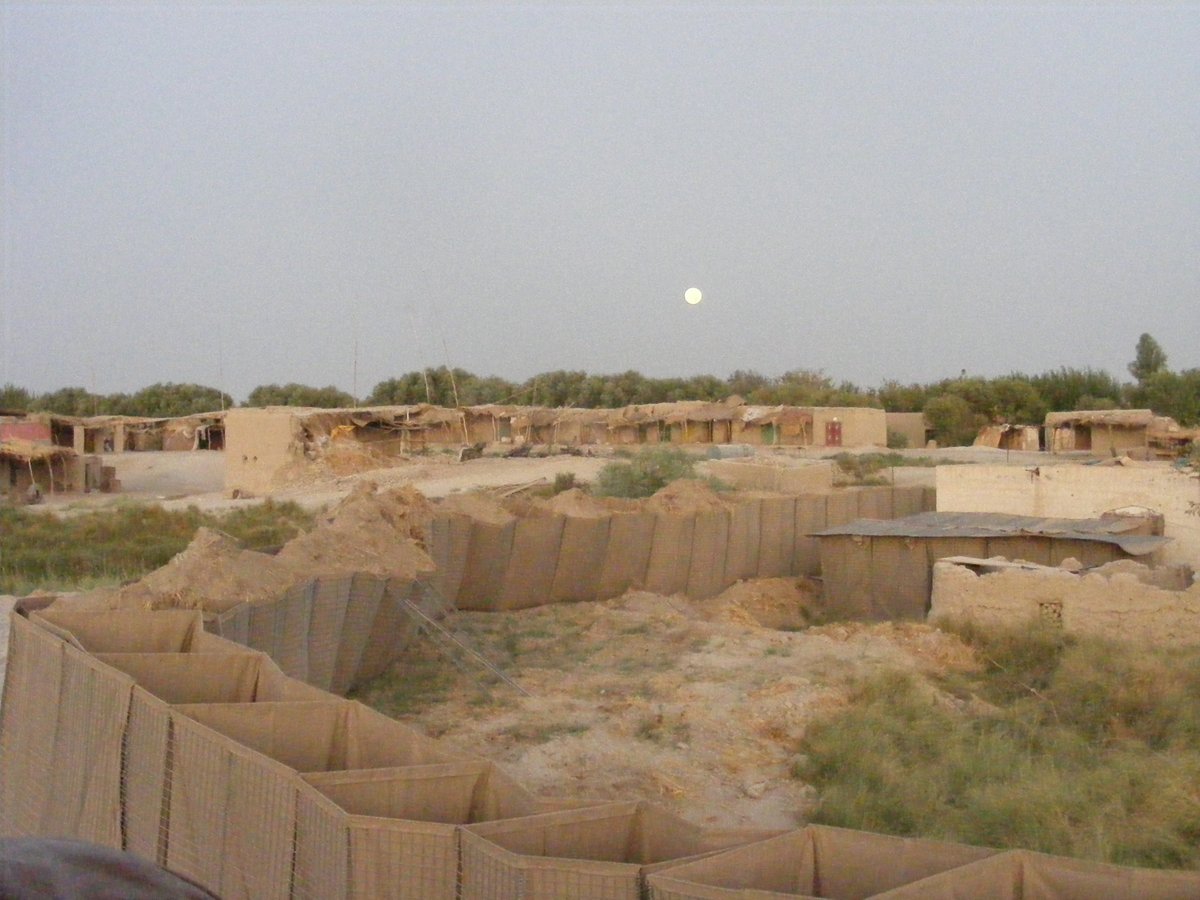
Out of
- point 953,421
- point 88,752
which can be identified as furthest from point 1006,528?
point 953,421

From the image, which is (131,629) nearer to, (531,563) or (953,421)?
(531,563)

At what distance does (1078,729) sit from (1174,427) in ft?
98.6

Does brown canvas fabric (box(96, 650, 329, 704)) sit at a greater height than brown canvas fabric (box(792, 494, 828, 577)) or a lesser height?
greater

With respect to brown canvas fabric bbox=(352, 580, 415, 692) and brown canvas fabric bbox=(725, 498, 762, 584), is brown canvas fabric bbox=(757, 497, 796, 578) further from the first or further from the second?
brown canvas fabric bbox=(352, 580, 415, 692)

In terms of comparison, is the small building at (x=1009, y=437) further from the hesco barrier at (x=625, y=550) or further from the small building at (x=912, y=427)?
the hesco barrier at (x=625, y=550)

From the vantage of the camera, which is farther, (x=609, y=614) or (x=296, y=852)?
(x=609, y=614)

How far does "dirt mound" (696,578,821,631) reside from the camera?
Result: 57.6 ft

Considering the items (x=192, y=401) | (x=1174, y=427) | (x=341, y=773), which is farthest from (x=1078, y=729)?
(x=192, y=401)

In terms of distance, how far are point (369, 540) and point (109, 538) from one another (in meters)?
11.4

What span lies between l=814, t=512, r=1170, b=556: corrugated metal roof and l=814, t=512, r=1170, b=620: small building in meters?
0.01

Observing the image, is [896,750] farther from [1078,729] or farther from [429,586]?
[429,586]

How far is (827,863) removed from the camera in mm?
3824

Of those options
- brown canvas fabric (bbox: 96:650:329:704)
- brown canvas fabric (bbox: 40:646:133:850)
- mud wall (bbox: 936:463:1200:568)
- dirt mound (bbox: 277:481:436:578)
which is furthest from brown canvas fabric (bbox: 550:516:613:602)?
brown canvas fabric (bbox: 40:646:133:850)

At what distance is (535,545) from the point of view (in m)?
15.4
